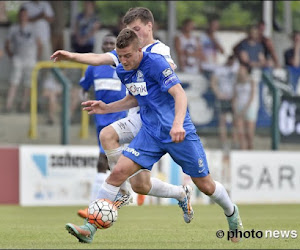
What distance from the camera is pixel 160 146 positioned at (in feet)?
26.2

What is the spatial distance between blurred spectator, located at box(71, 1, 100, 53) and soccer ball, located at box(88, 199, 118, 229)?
10.2 metres

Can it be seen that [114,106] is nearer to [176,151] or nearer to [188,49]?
[176,151]

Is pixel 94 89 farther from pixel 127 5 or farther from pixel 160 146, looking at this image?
pixel 127 5

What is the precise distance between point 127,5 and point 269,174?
508 centimetres

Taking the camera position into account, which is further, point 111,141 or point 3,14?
point 3,14

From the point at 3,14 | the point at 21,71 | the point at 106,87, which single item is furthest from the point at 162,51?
the point at 3,14

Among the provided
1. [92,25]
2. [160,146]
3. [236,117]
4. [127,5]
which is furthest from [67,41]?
[160,146]

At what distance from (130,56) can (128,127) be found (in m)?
1.34

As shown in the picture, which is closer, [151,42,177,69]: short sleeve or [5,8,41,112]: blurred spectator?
[151,42,177,69]: short sleeve

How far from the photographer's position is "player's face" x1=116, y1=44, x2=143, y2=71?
25.5 ft

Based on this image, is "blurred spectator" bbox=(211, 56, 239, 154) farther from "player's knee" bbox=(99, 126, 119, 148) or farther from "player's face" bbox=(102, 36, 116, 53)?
"player's knee" bbox=(99, 126, 119, 148)

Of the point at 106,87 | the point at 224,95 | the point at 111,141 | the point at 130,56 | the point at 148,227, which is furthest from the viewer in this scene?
the point at 224,95

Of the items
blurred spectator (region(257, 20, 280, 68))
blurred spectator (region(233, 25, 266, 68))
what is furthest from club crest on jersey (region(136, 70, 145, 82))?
blurred spectator (region(257, 20, 280, 68))

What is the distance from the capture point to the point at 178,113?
7.61m
